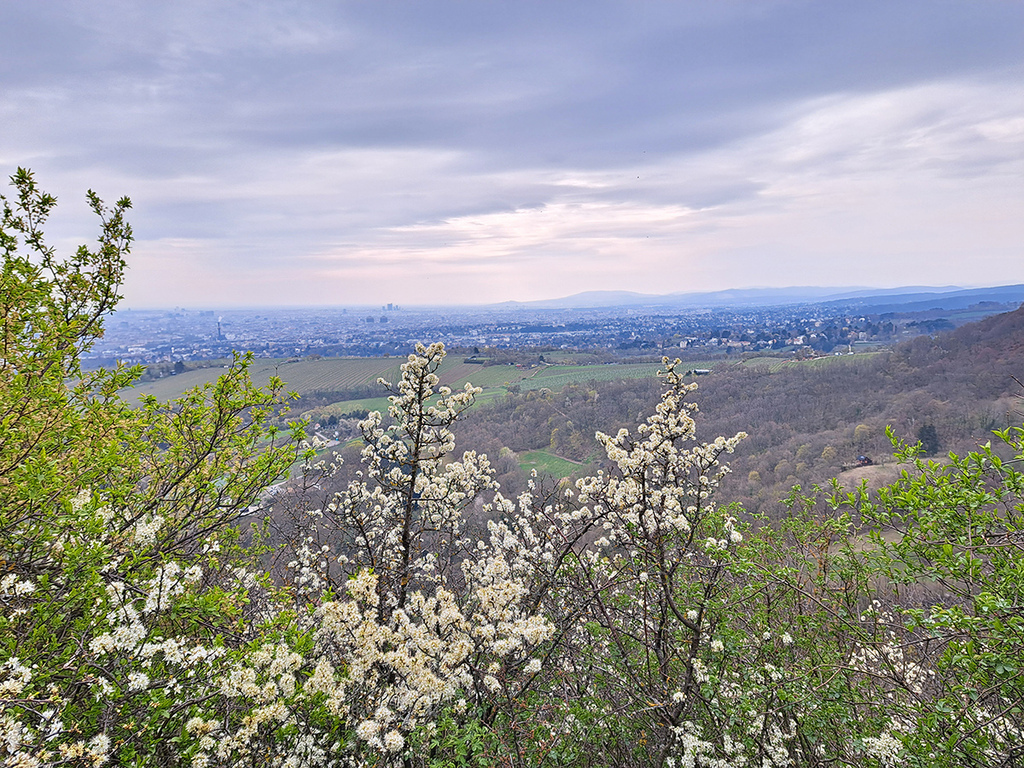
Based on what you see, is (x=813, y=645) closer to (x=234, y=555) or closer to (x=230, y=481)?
(x=230, y=481)

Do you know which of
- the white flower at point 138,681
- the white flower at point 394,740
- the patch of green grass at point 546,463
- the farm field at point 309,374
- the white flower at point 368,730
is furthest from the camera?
the farm field at point 309,374

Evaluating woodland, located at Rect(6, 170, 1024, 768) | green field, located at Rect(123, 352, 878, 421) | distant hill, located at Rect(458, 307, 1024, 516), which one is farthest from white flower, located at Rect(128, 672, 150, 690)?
green field, located at Rect(123, 352, 878, 421)

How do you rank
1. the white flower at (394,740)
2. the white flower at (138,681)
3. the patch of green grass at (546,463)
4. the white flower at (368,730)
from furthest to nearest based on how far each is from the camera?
the patch of green grass at (546,463)
the white flower at (368,730)
the white flower at (394,740)
the white flower at (138,681)

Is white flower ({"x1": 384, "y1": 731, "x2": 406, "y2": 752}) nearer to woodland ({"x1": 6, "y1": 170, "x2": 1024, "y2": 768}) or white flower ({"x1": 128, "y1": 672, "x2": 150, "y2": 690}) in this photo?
woodland ({"x1": 6, "y1": 170, "x2": 1024, "y2": 768})

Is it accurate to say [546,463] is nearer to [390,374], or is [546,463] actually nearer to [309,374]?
[390,374]

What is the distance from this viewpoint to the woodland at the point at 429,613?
3.65 m

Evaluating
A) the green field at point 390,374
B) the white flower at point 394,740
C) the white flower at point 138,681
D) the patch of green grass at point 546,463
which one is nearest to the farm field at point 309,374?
the green field at point 390,374

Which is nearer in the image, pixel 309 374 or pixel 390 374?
pixel 390 374

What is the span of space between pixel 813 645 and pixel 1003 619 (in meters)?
2.93

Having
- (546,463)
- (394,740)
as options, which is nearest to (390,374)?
(546,463)

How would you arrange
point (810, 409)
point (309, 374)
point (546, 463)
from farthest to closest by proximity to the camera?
1. point (309, 374)
2. point (810, 409)
3. point (546, 463)

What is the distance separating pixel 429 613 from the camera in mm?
4922

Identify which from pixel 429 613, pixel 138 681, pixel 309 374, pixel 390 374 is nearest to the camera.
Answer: pixel 138 681

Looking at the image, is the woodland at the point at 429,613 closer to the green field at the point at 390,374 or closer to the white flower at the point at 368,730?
the white flower at the point at 368,730
